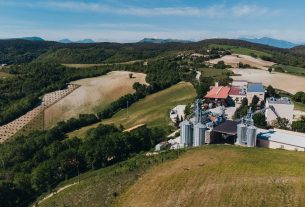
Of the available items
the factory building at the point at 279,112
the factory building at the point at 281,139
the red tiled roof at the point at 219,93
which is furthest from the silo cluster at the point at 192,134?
the red tiled roof at the point at 219,93

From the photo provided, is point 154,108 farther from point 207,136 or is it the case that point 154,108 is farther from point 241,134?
point 241,134

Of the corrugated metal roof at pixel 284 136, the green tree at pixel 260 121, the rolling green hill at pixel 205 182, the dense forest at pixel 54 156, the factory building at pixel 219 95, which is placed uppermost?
the factory building at pixel 219 95

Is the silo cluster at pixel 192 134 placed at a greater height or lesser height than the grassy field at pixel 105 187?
greater

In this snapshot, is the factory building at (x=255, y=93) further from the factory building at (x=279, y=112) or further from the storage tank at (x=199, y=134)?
the storage tank at (x=199, y=134)

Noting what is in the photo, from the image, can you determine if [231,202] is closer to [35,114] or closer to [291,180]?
[291,180]

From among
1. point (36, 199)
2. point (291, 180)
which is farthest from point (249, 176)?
point (36, 199)

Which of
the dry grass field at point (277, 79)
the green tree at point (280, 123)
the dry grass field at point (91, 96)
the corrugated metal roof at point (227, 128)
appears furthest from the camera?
the dry grass field at point (91, 96)
